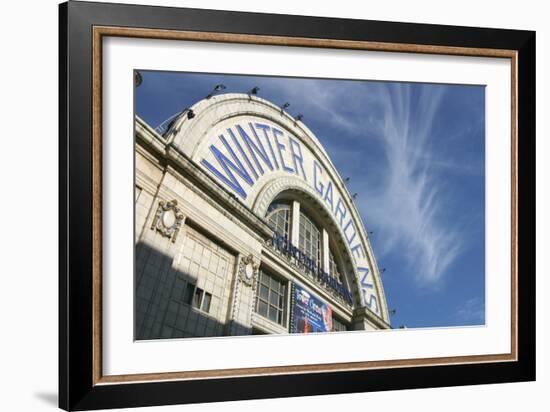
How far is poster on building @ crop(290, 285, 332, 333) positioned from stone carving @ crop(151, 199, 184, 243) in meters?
0.97

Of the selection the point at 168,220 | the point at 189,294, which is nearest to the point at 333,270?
the point at 189,294

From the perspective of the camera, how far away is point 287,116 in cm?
509

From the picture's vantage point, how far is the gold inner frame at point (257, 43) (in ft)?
14.4

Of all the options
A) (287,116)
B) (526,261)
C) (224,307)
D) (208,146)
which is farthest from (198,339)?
(526,261)

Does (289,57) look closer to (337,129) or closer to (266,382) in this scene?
(337,129)

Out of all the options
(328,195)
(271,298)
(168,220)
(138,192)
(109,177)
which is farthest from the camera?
(328,195)

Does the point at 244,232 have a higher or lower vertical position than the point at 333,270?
higher

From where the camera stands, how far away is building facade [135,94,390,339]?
463cm

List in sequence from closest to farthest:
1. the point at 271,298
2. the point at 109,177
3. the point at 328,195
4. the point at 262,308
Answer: the point at 109,177 < the point at 262,308 < the point at 271,298 < the point at 328,195

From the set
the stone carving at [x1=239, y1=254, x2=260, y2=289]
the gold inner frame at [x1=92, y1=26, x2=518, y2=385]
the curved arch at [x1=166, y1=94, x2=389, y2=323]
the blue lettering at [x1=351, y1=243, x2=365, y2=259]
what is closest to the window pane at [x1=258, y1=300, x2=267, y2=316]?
the stone carving at [x1=239, y1=254, x2=260, y2=289]

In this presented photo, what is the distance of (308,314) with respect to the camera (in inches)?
202

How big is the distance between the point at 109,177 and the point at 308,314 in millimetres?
1611

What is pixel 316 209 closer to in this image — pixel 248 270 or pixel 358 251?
pixel 358 251

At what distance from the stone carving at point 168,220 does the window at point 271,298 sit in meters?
0.70
